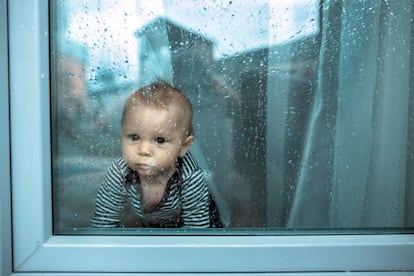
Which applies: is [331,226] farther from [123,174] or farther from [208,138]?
[123,174]

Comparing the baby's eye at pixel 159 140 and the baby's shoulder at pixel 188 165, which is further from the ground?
the baby's eye at pixel 159 140

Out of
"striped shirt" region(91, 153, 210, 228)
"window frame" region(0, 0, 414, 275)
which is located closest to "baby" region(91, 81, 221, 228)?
"striped shirt" region(91, 153, 210, 228)

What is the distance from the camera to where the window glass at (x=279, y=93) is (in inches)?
37.9

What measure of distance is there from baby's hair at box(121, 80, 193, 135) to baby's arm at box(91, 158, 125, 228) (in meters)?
0.13

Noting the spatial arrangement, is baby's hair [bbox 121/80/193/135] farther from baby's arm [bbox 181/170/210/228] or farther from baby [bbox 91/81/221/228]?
baby's arm [bbox 181/170/210/228]

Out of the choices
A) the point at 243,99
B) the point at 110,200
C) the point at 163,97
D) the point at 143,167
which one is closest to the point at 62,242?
the point at 110,200

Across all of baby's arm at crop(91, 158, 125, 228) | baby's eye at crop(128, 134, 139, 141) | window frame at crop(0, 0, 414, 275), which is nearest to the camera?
window frame at crop(0, 0, 414, 275)

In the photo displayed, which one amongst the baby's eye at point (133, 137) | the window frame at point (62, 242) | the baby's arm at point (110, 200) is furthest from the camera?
the baby's eye at point (133, 137)

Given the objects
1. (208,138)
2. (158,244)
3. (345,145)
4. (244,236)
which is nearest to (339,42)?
(345,145)

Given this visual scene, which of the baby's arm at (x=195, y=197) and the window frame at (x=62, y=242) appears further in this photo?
the baby's arm at (x=195, y=197)

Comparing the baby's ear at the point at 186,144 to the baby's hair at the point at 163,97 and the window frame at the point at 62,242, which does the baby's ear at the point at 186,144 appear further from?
the window frame at the point at 62,242

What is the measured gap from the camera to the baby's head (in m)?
0.99

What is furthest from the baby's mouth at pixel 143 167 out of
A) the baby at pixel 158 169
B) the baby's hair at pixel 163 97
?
the baby's hair at pixel 163 97

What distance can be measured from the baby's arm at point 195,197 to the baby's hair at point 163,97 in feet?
0.41
